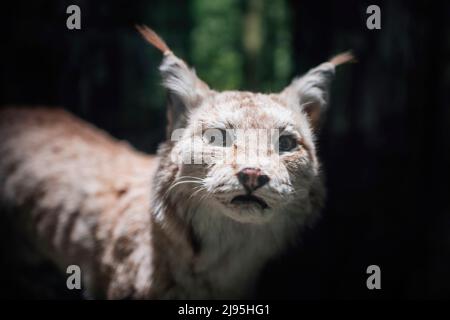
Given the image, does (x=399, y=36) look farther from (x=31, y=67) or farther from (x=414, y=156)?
(x=31, y=67)

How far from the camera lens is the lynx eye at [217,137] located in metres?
2.75

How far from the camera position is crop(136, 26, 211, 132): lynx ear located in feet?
9.89

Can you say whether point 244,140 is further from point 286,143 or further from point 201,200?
point 201,200

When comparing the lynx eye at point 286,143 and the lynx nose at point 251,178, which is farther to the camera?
the lynx eye at point 286,143

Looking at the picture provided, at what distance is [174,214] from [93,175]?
1.29 metres

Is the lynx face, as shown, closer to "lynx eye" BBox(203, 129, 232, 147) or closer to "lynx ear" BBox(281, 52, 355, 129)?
"lynx eye" BBox(203, 129, 232, 147)

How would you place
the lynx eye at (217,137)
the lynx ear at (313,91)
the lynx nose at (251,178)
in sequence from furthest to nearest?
the lynx ear at (313,91) → the lynx eye at (217,137) → the lynx nose at (251,178)

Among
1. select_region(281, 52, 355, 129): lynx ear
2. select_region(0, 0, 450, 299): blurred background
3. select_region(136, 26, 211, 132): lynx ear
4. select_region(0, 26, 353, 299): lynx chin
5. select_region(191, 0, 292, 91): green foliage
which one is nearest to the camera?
select_region(0, 26, 353, 299): lynx chin

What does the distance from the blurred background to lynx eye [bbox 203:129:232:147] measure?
4.10 feet

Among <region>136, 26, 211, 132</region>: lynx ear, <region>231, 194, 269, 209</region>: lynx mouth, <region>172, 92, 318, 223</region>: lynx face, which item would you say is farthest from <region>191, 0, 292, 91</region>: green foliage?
<region>231, 194, 269, 209</region>: lynx mouth

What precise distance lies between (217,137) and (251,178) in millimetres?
501

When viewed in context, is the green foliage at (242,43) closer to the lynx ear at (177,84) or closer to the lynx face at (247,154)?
the lynx ear at (177,84)

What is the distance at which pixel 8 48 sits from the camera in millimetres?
4281

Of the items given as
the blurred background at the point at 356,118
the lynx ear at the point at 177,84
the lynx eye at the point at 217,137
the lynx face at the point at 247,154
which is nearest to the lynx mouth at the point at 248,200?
the lynx face at the point at 247,154
